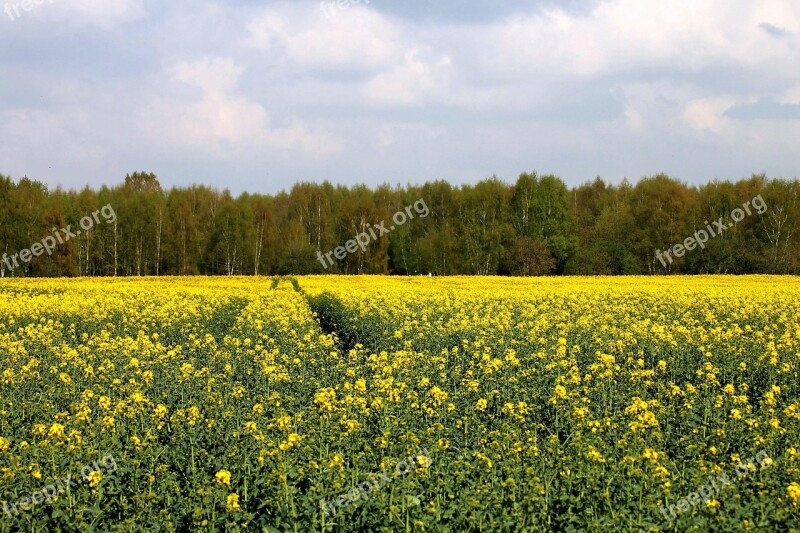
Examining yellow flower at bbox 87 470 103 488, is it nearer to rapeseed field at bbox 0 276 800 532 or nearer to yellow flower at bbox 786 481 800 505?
rapeseed field at bbox 0 276 800 532

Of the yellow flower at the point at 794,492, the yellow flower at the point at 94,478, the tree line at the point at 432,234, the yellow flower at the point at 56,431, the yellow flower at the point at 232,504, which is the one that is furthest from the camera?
the tree line at the point at 432,234

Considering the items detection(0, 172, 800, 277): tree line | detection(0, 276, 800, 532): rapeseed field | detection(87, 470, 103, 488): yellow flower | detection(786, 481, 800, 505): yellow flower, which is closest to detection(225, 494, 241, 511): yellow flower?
detection(0, 276, 800, 532): rapeseed field

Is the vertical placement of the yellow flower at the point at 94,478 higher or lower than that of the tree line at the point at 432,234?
lower

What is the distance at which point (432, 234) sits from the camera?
263 feet

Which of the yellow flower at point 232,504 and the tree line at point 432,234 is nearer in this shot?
the yellow flower at point 232,504

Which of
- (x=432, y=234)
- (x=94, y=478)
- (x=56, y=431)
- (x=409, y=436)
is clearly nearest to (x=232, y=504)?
(x=94, y=478)

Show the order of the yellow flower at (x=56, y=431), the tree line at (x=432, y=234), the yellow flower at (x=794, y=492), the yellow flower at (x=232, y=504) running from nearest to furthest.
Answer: the yellow flower at (x=794, y=492) < the yellow flower at (x=232, y=504) < the yellow flower at (x=56, y=431) < the tree line at (x=432, y=234)

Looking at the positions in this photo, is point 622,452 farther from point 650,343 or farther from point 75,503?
point 650,343

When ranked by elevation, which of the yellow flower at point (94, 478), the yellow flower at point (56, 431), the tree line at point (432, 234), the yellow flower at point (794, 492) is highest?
the tree line at point (432, 234)

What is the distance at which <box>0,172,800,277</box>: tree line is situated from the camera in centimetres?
6397

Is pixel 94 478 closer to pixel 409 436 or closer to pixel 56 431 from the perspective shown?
pixel 56 431

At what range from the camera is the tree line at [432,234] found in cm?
6397

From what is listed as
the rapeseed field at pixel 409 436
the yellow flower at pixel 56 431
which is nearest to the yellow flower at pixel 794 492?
the rapeseed field at pixel 409 436

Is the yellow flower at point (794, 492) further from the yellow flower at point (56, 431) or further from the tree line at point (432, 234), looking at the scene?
the tree line at point (432, 234)
